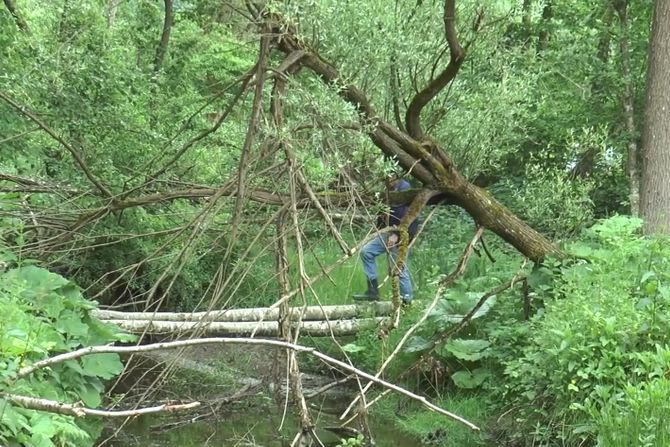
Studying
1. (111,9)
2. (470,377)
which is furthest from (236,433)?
(111,9)

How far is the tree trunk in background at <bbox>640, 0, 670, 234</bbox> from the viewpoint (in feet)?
29.8

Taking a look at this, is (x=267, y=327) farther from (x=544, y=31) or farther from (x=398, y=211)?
(x=544, y=31)

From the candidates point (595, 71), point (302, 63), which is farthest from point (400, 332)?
point (595, 71)

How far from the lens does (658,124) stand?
30.3 feet

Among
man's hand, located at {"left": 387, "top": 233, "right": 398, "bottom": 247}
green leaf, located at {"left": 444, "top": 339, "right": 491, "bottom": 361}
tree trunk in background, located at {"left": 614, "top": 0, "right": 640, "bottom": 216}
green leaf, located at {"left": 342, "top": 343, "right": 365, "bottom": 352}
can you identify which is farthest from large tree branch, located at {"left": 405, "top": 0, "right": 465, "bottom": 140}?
tree trunk in background, located at {"left": 614, "top": 0, "right": 640, "bottom": 216}

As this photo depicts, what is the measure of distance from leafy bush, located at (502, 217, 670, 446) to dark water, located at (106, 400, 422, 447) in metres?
1.38

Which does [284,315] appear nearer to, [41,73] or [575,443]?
[575,443]

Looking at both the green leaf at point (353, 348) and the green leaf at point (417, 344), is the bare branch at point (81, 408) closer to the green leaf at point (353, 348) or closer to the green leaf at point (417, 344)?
the green leaf at point (417, 344)

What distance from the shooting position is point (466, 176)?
7465 millimetres

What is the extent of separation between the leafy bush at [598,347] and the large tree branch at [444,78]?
1732 mm

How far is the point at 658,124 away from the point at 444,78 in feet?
13.6

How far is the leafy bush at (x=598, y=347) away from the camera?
5.09m

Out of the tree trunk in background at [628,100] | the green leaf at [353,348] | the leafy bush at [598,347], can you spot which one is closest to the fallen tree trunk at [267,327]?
the green leaf at [353,348]

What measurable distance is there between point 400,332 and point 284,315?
3.56 m
